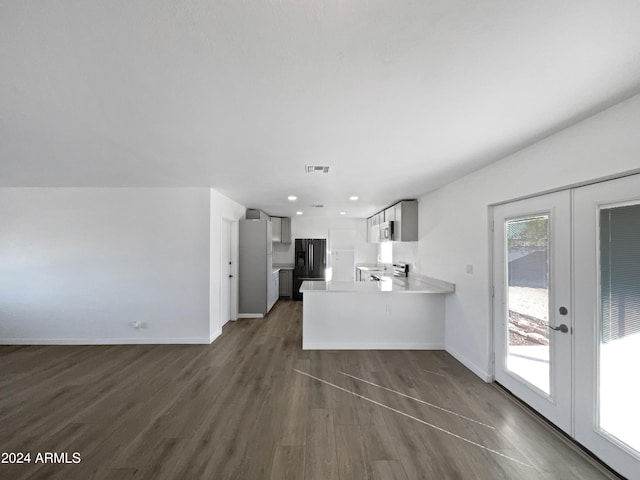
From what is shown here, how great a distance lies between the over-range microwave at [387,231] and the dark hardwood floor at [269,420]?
240 centimetres

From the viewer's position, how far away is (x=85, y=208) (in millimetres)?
3982

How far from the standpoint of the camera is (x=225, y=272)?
4.80m

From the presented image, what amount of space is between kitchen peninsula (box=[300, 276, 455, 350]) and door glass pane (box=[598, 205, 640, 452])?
2.10 m

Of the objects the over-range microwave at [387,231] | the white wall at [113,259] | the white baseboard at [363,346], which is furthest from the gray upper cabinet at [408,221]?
the white wall at [113,259]

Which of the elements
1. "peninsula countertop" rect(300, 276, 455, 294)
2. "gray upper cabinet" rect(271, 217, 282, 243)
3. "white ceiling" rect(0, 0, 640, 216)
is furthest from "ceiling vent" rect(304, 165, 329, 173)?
"gray upper cabinet" rect(271, 217, 282, 243)

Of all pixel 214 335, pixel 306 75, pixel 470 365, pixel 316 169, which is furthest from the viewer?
pixel 214 335

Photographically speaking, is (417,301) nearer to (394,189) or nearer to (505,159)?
(394,189)

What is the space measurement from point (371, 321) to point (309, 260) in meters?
3.69

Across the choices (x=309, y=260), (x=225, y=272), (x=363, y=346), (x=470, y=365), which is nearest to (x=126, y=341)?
(x=225, y=272)

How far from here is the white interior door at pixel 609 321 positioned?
1.62 m

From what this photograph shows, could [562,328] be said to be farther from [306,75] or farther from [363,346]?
[306,75]

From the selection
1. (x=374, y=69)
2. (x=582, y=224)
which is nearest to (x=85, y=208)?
(x=374, y=69)

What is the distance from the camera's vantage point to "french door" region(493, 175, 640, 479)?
64.7 inches

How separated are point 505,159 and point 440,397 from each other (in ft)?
8.10
